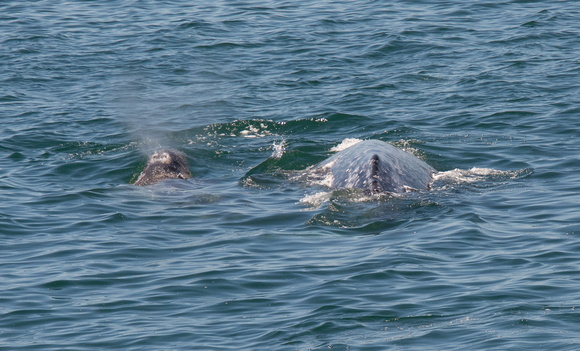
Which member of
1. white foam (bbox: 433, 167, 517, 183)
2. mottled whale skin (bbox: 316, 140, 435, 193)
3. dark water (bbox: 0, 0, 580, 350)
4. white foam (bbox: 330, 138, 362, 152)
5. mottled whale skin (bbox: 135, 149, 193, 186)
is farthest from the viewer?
white foam (bbox: 330, 138, 362, 152)

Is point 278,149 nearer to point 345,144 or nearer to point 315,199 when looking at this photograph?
point 345,144

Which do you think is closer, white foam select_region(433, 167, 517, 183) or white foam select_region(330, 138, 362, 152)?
white foam select_region(433, 167, 517, 183)

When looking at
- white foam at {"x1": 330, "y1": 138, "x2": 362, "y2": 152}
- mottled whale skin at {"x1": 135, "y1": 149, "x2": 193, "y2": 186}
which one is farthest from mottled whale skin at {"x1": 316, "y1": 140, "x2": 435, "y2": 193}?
mottled whale skin at {"x1": 135, "y1": 149, "x2": 193, "y2": 186}

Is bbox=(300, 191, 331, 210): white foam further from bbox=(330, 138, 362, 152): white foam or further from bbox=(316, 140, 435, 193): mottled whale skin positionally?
bbox=(330, 138, 362, 152): white foam

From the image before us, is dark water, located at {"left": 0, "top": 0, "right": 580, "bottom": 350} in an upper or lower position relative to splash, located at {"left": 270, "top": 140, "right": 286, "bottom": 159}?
upper

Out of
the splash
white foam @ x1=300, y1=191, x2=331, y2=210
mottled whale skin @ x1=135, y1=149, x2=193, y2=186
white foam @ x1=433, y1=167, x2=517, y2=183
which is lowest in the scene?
white foam @ x1=433, y1=167, x2=517, y2=183

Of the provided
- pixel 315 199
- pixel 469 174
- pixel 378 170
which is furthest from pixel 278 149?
pixel 378 170

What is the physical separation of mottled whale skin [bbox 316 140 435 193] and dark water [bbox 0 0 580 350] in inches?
13.6

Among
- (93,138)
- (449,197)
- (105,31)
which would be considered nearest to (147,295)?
(449,197)

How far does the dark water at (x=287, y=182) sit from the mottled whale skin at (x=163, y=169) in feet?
1.19

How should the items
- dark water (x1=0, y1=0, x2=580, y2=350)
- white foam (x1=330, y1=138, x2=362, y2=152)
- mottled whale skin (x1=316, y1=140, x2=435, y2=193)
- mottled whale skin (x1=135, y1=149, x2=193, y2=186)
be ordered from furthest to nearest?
white foam (x1=330, y1=138, x2=362, y2=152), mottled whale skin (x1=135, y1=149, x2=193, y2=186), mottled whale skin (x1=316, y1=140, x2=435, y2=193), dark water (x1=0, y1=0, x2=580, y2=350)

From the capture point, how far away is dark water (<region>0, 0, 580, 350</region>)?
10141mm

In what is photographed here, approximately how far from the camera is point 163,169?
17.2 meters

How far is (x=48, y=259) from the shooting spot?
12.6 metres
